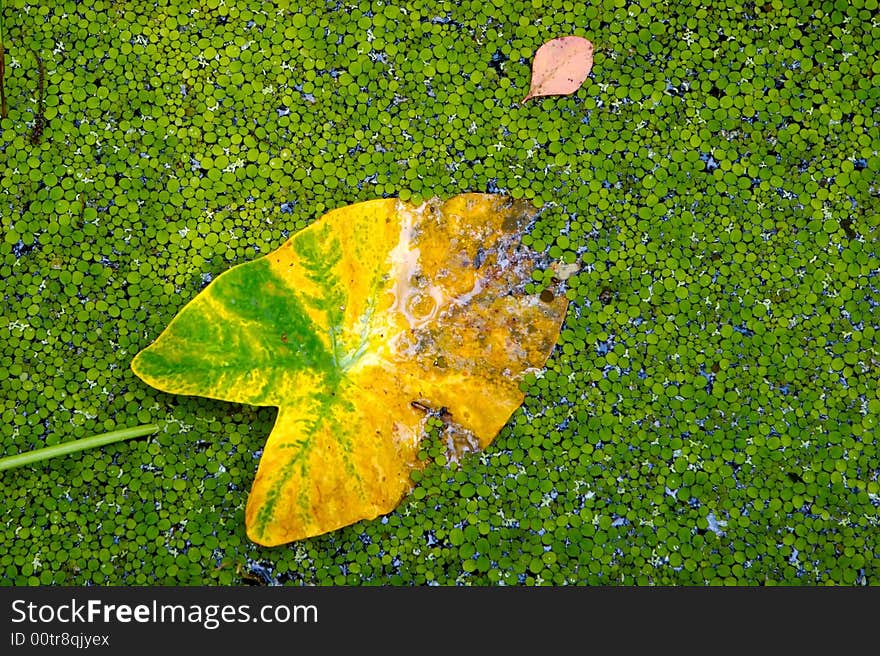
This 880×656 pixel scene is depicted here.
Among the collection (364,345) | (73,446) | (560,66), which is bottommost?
(73,446)

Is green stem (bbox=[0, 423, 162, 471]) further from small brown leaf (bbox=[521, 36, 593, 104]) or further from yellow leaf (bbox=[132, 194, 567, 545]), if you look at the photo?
small brown leaf (bbox=[521, 36, 593, 104])

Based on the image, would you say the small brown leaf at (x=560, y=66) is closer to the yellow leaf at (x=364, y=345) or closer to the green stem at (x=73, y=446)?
the yellow leaf at (x=364, y=345)

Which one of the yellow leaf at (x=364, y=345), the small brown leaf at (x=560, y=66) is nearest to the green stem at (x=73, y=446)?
the yellow leaf at (x=364, y=345)

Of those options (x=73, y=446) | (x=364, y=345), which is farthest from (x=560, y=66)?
(x=73, y=446)

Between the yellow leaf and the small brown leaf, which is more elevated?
the small brown leaf

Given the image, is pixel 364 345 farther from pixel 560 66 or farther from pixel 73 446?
pixel 560 66

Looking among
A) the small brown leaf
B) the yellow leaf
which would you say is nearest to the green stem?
the yellow leaf
